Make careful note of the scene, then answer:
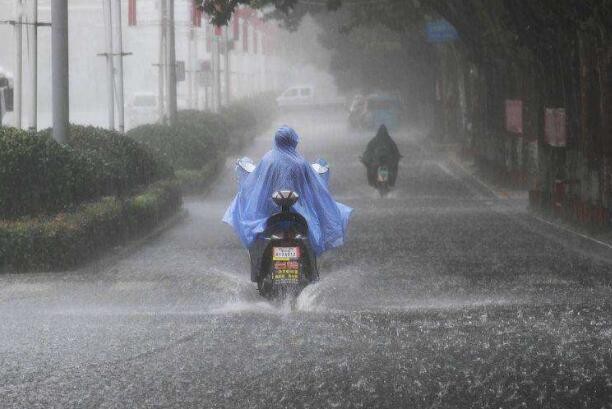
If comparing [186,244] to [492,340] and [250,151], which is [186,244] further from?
[250,151]

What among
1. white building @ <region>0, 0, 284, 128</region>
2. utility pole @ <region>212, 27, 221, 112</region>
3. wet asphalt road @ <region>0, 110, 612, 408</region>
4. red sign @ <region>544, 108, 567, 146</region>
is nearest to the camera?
wet asphalt road @ <region>0, 110, 612, 408</region>

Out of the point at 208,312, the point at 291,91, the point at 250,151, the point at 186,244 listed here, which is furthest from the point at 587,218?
the point at 291,91

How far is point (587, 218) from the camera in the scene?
22.0 m

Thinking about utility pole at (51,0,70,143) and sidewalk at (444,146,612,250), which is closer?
utility pole at (51,0,70,143)

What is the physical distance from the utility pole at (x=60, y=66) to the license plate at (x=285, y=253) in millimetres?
8386

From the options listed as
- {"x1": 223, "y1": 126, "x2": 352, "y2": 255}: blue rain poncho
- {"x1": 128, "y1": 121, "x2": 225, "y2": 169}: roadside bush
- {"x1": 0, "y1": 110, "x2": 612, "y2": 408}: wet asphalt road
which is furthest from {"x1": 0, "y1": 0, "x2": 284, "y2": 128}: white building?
{"x1": 223, "y1": 126, "x2": 352, "y2": 255}: blue rain poncho

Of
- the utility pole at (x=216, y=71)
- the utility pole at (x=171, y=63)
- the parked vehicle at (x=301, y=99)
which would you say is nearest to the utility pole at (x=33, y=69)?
the utility pole at (x=171, y=63)

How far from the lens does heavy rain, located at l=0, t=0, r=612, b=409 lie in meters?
9.35

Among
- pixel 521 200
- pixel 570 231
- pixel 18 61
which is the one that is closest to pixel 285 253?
pixel 570 231

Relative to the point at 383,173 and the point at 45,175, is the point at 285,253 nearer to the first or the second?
the point at 45,175

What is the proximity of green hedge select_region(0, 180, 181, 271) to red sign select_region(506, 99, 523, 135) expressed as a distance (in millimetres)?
12607

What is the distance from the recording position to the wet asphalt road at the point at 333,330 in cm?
884

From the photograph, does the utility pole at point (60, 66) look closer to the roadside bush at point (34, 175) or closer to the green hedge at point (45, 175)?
the green hedge at point (45, 175)

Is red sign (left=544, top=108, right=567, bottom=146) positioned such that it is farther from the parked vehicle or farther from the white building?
the parked vehicle
